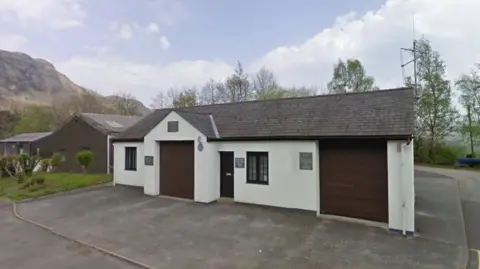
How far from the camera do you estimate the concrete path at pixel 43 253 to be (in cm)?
644

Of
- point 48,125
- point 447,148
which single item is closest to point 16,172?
point 48,125

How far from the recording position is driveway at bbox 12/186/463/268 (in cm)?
655

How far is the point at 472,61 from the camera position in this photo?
26625 millimetres

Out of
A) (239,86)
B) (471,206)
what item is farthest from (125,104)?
(471,206)

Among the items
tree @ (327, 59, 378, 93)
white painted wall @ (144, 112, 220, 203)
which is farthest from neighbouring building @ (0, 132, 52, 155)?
tree @ (327, 59, 378, 93)

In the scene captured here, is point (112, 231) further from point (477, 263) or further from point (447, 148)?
point (447, 148)

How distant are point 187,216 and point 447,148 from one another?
2671 centimetres

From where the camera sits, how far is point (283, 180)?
1103 centimetres

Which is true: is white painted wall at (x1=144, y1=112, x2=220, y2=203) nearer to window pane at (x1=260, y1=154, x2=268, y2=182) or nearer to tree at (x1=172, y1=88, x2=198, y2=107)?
window pane at (x1=260, y1=154, x2=268, y2=182)

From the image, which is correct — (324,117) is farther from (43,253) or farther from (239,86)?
(239,86)

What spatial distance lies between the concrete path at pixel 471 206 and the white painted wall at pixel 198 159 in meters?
8.72

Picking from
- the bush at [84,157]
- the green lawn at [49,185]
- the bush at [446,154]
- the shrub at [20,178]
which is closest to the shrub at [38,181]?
the green lawn at [49,185]

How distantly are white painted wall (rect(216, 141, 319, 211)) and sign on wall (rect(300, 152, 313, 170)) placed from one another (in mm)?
107

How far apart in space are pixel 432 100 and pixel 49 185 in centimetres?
3060
